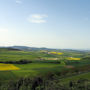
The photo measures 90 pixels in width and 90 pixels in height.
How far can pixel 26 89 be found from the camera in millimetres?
20078

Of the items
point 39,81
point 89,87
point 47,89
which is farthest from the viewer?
point 39,81

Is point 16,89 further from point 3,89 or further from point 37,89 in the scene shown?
point 37,89

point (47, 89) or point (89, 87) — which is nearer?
point (47, 89)

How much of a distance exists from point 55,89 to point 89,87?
7.61 m

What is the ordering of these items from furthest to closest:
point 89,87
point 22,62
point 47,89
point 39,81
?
1. point 22,62
2. point 39,81
3. point 89,87
4. point 47,89

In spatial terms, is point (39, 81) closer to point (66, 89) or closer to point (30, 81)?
point (30, 81)

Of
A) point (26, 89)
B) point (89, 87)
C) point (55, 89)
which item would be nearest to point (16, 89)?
point (26, 89)

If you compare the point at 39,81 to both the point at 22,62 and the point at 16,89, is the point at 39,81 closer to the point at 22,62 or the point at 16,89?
the point at 16,89

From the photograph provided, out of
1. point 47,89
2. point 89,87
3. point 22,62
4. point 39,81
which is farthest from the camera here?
point 22,62

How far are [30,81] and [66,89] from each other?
7.81m

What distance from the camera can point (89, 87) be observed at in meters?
22.5

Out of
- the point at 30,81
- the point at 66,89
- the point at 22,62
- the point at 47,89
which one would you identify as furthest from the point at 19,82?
the point at 22,62

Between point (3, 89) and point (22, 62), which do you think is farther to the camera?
point (22, 62)

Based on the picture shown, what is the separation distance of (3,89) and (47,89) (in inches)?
312
